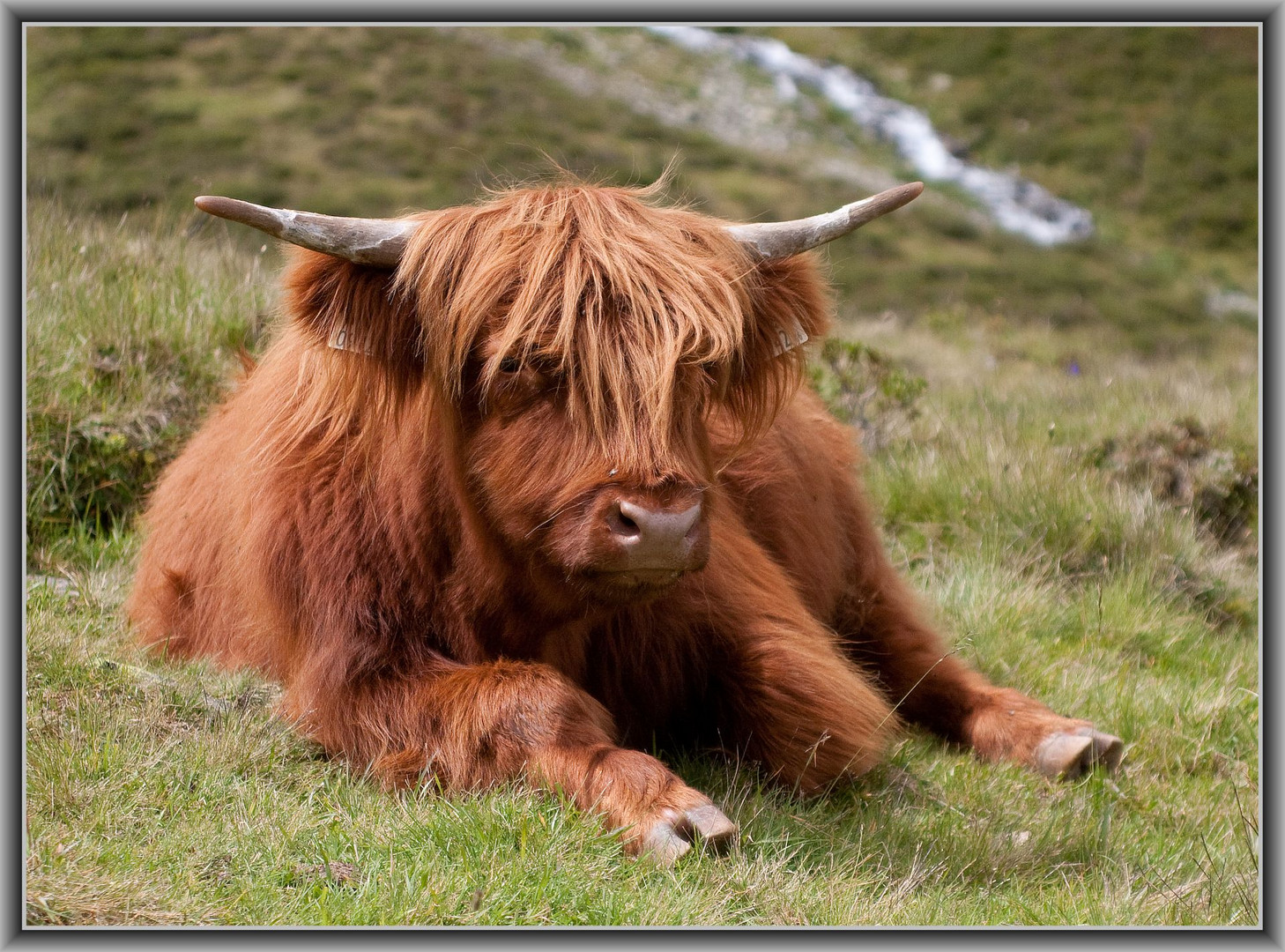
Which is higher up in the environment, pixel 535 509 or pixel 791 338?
pixel 791 338

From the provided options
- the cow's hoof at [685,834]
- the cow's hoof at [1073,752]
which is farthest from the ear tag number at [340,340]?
the cow's hoof at [1073,752]

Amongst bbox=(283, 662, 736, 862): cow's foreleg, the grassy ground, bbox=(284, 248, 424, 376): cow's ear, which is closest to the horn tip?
bbox=(284, 248, 424, 376): cow's ear

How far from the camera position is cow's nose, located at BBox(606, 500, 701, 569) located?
2779 mm

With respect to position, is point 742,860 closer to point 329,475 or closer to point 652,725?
point 652,725

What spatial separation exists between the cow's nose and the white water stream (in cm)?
2914

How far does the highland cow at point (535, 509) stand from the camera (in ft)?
9.75

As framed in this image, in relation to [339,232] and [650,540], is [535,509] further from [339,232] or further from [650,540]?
[339,232]

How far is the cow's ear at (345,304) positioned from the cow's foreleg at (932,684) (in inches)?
81.0

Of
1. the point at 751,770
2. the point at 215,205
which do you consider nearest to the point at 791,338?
the point at 751,770

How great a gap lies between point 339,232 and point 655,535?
1070 mm

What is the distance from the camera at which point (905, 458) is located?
6812 millimetres

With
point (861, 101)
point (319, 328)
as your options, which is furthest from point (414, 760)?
point (861, 101)

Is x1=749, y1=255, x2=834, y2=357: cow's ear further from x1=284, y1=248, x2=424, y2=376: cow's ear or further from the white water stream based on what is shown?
the white water stream

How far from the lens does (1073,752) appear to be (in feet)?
13.8
